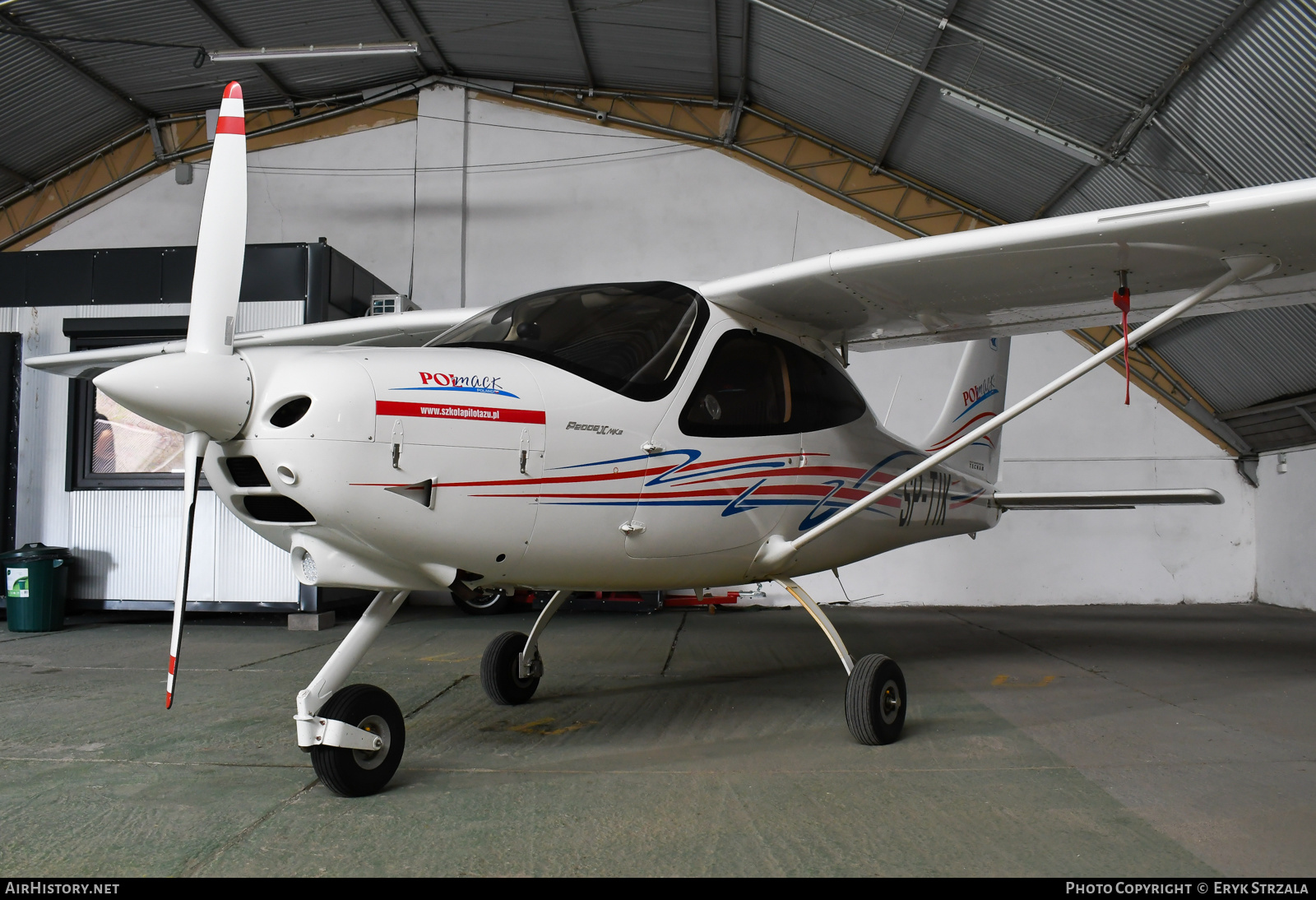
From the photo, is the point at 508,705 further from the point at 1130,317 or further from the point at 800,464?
the point at 1130,317

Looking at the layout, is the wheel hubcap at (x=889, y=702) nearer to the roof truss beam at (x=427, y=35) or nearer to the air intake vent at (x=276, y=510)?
the air intake vent at (x=276, y=510)

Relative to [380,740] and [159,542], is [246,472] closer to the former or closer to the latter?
[380,740]

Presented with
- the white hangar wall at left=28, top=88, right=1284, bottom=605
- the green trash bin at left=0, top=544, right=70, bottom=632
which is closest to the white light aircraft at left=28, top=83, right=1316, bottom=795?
the green trash bin at left=0, top=544, right=70, bottom=632

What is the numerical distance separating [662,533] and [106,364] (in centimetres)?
505

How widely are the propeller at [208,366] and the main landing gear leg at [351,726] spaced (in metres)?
0.50

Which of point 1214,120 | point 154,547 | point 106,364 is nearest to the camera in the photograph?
point 106,364

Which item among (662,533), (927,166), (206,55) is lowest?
(662,533)

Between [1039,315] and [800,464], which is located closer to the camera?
[800,464]

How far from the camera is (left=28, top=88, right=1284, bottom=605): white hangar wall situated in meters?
11.1

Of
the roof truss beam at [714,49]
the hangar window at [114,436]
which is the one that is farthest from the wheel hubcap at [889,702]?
the roof truss beam at [714,49]

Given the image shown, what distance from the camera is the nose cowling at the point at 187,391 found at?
273 cm

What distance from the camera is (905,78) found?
9359 mm

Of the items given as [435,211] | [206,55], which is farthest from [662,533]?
[206,55]

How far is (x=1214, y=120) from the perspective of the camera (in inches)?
285
